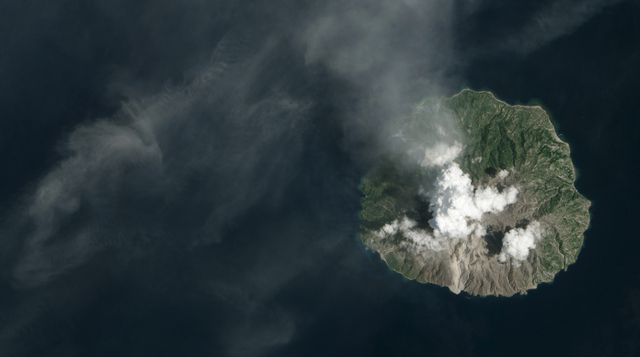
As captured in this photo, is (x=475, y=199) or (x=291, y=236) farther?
(x=475, y=199)

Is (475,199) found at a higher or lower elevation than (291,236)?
lower

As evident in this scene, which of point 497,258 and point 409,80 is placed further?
point 497,258

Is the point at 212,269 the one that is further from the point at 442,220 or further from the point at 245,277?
the point at 442,220

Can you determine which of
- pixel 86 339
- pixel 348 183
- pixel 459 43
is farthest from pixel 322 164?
pixel 86 339

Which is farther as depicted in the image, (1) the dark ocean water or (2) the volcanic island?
(2) the volcanic island

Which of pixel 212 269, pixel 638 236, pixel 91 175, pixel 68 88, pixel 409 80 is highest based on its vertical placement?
pixel 68 88
